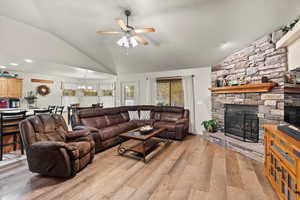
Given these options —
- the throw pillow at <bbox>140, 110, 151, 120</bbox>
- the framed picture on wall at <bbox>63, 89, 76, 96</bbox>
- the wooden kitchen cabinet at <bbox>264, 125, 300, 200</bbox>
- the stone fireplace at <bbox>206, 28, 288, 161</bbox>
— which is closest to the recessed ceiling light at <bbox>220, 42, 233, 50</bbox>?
the stone fireplace at <bbox>206, 28, 288, 161</bbox>

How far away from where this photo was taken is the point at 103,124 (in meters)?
3.99

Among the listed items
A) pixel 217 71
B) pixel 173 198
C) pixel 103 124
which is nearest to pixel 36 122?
pixel 103 124

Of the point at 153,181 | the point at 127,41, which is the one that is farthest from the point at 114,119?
the point at 153,181

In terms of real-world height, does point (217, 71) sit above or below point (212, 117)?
above

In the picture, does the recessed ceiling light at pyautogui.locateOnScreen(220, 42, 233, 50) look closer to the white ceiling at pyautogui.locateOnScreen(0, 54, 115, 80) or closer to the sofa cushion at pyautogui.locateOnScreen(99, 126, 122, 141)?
the sofa cushion at pyautogui.locateOnScreen(99, 126, 122, 141)

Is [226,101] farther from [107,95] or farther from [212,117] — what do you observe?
[107,95]

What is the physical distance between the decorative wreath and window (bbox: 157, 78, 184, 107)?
6.20m

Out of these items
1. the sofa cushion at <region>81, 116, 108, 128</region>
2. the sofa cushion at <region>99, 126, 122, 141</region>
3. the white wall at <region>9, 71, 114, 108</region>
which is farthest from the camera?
the white wall at <region>9, 71, 114, 108</region>

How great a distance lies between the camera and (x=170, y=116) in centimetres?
477

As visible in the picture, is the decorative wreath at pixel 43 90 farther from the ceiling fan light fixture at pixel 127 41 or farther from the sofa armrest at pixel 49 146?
the ceiling fan light fixture at pixel 127 41

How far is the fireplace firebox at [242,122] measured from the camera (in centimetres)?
310

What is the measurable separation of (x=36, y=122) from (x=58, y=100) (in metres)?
6.45

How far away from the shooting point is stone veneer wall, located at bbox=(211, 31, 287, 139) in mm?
2592

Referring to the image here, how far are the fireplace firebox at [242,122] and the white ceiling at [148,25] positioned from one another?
1610 mm
